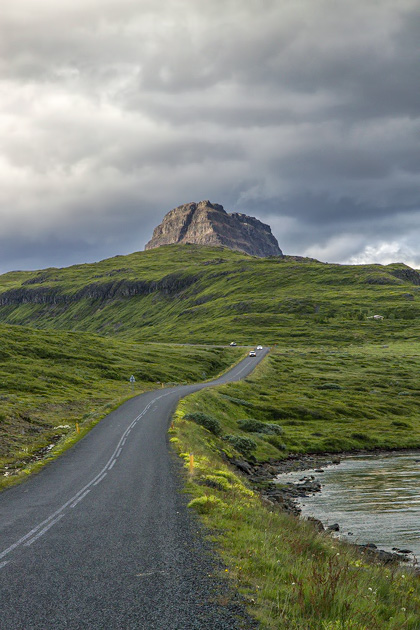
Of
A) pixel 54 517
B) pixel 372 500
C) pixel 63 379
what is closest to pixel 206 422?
pixel 372 500

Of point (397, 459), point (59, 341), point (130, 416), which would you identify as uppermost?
point (59, 341)

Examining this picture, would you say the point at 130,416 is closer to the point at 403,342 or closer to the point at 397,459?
the point at 397,459

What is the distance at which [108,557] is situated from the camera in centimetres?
1322

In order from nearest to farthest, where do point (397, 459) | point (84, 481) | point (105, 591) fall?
point (105, 591)
point (84, 481)
point (397, 459)

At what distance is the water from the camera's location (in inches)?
982

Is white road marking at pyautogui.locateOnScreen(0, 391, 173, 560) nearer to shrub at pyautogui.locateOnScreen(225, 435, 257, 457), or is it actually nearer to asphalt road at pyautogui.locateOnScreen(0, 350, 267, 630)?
asphalt road at pyautogui.locateOnScreen(0, 350, 267, 630)

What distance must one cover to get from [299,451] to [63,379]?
45880 mm

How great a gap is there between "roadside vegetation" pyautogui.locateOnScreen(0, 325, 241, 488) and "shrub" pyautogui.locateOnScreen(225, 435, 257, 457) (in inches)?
598

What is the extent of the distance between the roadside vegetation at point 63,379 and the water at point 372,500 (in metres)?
20.6

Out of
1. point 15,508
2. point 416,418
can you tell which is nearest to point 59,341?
point 416,418

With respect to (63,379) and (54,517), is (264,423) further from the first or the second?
(54,517)

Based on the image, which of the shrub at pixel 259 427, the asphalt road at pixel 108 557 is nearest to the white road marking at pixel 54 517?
the asphalt road at pixel 108 557

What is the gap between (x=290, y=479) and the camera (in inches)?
1549

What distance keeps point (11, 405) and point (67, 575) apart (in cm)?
4337
